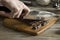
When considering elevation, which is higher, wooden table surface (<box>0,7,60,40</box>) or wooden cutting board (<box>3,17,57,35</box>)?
wooden cutting board (<box>3,17,57,35</box>)

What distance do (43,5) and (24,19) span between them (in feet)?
1.15

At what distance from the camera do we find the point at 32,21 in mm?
1023

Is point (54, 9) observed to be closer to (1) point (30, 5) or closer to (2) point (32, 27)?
(1) point (30, 5)

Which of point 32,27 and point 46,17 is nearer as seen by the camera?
point 32,27

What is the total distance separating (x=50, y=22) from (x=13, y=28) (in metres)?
0.21

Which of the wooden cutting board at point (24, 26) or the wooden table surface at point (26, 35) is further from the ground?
the wooden cutting board at point (24, 26)

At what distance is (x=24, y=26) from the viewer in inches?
40.0

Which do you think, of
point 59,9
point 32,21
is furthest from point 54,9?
point 32,21

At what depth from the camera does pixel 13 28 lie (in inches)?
40.1

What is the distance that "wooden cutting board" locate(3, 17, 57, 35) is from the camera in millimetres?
957

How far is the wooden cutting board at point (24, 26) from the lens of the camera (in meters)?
0.96

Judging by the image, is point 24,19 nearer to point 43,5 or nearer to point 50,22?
point 50,22

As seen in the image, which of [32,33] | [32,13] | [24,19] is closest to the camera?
[32,33]

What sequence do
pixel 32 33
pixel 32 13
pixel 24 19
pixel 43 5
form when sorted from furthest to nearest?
pixel 43 5, pixel 32 13, pixel 24 19, pixel 32 33
